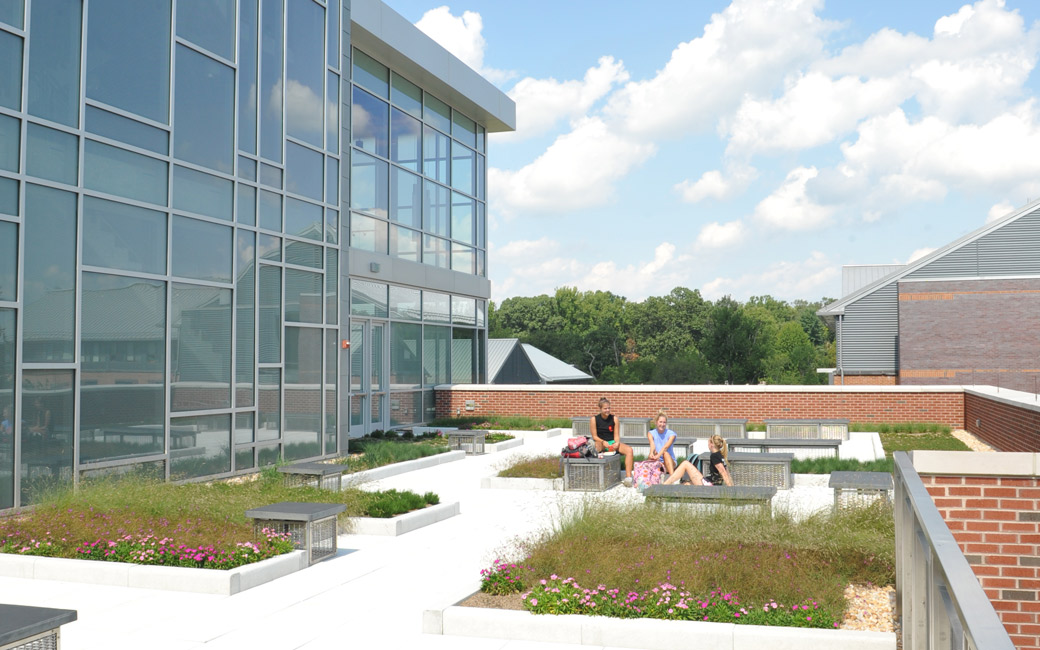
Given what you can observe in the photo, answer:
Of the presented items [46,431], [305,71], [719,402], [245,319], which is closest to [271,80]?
[305,71]

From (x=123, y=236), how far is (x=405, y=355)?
1380cm

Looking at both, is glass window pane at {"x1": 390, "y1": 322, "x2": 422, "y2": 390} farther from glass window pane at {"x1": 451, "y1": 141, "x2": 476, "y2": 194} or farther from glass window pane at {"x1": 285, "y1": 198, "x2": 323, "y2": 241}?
glass window pane at {"x1": 285, "y1": 198, "x2": 323, "y2": 241}

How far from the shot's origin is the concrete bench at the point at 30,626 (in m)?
4.08

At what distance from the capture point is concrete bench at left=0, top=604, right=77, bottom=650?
4.08 metres

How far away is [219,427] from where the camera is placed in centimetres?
1455

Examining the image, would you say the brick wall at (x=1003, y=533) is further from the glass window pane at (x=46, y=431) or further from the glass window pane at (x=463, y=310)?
the glass window pane at (x=463, y=310)

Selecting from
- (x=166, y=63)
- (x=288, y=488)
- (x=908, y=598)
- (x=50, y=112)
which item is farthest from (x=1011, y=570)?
(x=166, y=63)

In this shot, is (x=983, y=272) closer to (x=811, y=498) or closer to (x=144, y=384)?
(x=811, y=498)

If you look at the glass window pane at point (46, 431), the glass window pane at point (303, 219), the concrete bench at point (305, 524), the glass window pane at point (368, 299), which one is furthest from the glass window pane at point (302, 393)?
the concrete bench at point (305, 524)

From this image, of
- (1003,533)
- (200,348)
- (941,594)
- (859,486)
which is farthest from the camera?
(200,348)

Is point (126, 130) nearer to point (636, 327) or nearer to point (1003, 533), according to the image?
point (1003, 533)

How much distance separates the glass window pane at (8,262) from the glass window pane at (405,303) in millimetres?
14077

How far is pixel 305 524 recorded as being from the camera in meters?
8.89

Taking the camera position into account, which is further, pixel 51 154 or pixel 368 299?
pixel 368 299
